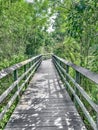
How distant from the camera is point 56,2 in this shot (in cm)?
677

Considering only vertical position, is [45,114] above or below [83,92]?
below

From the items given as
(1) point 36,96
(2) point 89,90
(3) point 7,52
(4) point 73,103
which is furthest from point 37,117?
(3) point 7,52

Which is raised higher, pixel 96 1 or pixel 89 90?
pixel 96 1

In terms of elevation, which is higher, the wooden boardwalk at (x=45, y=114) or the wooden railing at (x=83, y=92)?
the wooden railing at (x=83, y=92)

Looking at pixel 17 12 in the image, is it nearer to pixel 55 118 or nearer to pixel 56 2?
pixel 56 2

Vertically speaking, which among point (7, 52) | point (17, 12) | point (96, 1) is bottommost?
point (7, 52)

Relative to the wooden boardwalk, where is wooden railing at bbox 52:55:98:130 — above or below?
above

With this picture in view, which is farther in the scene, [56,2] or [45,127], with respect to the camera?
[56,2]

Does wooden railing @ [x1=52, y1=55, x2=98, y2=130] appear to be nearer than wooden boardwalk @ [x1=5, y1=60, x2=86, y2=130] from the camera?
Yes

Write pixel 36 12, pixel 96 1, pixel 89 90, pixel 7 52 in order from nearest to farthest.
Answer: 1. pixel 96 1
2. pixel 89 90
3. pixel 7 52
4. pixel 36 12

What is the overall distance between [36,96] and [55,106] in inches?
41.5

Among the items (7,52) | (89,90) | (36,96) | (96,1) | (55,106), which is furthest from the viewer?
(7,52)

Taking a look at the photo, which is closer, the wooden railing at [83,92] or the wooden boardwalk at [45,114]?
the wooden railing at [83,92]

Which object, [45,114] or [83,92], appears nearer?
[83,92]
